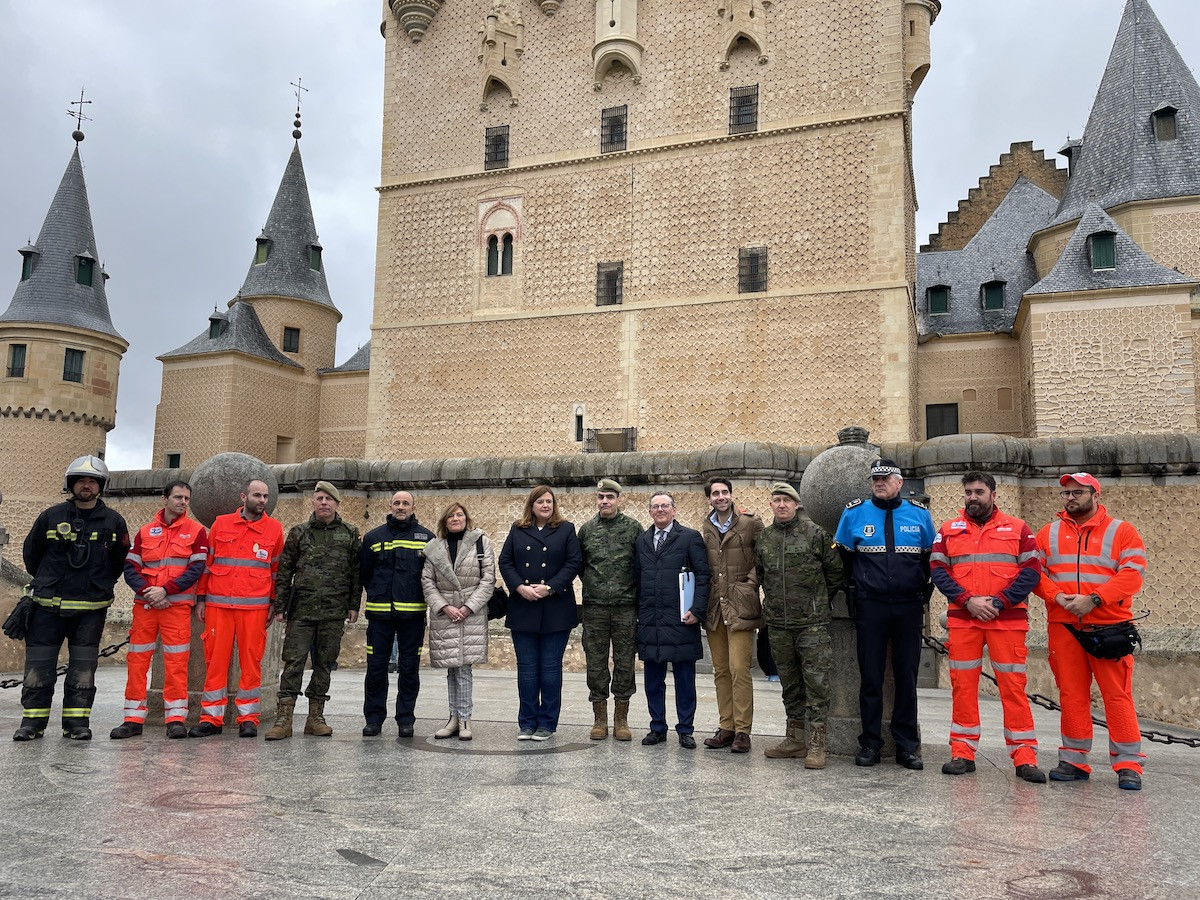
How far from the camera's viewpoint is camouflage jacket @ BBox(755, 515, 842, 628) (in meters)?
5.65

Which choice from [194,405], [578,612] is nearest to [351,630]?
[578,612]

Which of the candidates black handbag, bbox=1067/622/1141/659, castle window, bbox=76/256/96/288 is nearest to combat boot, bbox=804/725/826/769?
black handbag, bbox=1067/622/1141/659

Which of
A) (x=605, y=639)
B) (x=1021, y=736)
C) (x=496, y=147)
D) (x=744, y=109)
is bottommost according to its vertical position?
(x=1021, y=736)

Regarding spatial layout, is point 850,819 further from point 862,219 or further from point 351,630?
point 862,219

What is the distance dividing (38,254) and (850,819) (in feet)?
110

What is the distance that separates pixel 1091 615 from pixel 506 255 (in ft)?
68.6

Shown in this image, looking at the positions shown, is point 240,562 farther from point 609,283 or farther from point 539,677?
point 609,283

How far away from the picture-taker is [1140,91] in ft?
82.5

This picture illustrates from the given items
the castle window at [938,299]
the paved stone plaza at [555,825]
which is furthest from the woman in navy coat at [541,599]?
the castle window at [938,299]

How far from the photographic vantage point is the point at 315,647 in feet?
21.4

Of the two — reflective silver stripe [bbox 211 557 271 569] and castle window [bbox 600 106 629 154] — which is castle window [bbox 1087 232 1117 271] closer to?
castle window [bbox 600 106 629 154]

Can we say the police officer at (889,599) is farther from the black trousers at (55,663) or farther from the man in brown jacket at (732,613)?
the black trousers at (55,663)

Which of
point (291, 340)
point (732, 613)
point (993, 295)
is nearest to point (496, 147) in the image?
point (291, 340)

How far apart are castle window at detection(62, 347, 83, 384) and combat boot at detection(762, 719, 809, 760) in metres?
29.6
